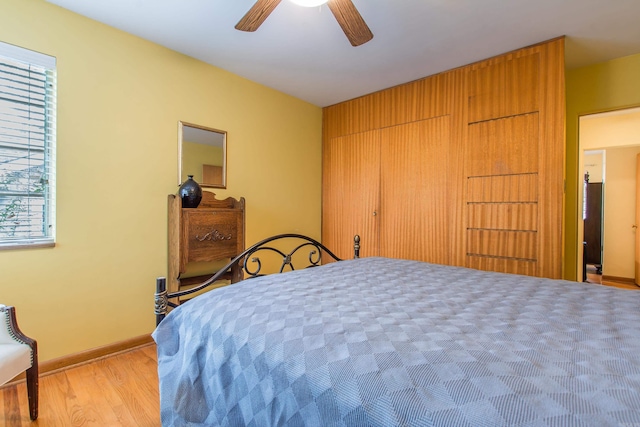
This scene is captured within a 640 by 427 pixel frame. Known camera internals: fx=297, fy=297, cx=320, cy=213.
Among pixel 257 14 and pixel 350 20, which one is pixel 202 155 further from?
pixel 350 20

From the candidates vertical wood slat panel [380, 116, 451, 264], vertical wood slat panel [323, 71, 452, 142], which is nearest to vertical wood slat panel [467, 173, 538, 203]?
vertical wood slat panel [380, 116, 451, 264]

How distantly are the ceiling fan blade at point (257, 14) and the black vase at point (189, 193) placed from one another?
127cm

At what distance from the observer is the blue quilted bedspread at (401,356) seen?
59 cm

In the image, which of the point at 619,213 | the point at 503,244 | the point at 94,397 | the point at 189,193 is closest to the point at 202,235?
the point at 189,193

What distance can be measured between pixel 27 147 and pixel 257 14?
5.76 ft

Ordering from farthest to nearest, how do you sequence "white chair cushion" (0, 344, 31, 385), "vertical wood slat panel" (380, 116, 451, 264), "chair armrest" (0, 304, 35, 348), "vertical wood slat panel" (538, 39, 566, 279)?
1. "vertical wood slat panel" (380, 116, 451, 264)
2. "vertical wood slat panel" (538, 39, 566, 279)
3. "chair armrest" (0, 304, 35, 348)
4. "white chair cushion" (0, 344, 31, 385)

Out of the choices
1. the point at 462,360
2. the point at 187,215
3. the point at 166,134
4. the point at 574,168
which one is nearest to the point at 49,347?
the point at 187,215

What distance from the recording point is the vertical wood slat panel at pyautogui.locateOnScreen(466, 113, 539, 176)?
2496 mm

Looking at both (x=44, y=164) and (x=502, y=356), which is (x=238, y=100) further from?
(x=502, y=356)

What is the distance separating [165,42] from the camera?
2.48m

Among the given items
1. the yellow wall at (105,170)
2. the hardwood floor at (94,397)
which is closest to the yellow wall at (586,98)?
the yellow wall at (105,170)

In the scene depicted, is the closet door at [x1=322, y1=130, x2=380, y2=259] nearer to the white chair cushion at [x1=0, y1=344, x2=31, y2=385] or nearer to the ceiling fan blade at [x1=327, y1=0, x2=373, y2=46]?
the ceiling fan blade at [x1=327, y1=0, x2=373, y2=46]

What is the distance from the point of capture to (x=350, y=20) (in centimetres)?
171

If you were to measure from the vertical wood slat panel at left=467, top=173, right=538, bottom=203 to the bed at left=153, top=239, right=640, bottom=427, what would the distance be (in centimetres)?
123
